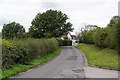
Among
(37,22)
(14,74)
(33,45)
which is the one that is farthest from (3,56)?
(37,22)

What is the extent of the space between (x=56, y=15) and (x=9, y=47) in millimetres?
36328

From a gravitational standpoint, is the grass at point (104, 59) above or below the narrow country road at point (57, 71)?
above

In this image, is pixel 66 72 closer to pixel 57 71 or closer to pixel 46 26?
pixel 57 71

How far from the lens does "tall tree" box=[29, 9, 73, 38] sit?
144 ft

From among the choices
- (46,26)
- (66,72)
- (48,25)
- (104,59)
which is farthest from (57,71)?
(46,26)

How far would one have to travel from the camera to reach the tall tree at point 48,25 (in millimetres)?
43844

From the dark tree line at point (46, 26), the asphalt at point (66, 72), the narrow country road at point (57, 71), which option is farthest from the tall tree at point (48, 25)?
the asphalt at point (66, 72)

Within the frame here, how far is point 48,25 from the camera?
43250 mm

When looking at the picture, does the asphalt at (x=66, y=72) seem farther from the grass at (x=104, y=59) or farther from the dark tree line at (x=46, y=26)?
the dark tree line at (x=46, y=26)

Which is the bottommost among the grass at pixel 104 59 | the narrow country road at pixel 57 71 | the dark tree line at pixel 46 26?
the narrow country road at pixel 57 71

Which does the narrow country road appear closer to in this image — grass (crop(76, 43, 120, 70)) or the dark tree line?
grass (crop(76, 43, 120, 70))

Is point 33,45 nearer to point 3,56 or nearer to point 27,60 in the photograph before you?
point 27,60

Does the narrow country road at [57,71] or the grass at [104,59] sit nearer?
the narrow country road at [57,71]

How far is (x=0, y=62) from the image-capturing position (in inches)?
371
